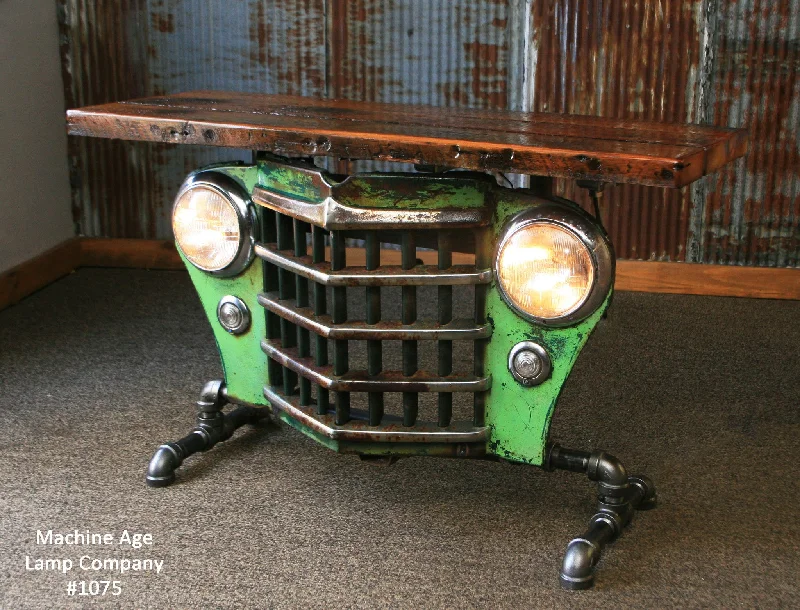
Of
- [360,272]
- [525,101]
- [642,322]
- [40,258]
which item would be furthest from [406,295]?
[40,258]

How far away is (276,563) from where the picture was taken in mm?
1801

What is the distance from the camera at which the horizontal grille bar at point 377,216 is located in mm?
1775

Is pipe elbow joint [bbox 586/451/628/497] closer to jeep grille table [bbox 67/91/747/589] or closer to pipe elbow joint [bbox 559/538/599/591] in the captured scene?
jeep grille table [bbox 67/91/747/589]

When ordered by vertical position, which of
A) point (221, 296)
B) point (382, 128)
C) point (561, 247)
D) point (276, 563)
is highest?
point (382, 128)

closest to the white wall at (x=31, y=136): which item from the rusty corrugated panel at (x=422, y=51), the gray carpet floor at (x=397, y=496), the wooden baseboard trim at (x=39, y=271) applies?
the wooden baseboard trim at (x=39, y=271)

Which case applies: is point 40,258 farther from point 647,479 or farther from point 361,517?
point 647,479

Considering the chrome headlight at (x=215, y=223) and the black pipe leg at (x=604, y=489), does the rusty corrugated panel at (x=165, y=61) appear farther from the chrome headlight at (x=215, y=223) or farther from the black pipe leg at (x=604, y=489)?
the black pipe leg at (x=604, y=489)

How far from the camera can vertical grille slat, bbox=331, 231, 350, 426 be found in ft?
6.16

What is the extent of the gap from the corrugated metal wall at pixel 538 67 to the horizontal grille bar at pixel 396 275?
5.17 feet

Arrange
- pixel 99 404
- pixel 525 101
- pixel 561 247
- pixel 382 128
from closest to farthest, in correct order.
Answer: pixel 561 247
pixel 382 128
pixel 99 404
pixel 525 101

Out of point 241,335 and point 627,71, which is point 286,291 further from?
point 627,71

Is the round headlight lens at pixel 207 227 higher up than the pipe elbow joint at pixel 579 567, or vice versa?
the round headlight lens at pixel 207 227

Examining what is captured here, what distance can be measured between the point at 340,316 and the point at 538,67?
5.66 ft

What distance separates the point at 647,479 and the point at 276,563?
0.73 m
